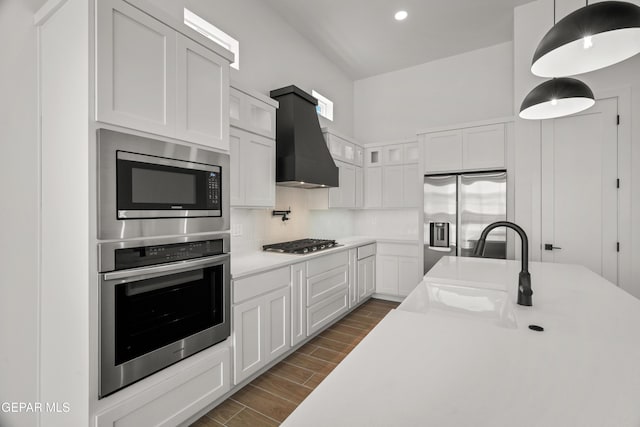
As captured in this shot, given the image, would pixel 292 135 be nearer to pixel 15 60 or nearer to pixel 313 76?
pixel 313 76

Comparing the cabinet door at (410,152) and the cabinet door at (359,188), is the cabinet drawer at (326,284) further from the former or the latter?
the cabinet door at (410,152)

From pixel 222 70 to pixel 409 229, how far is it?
12.3 ft

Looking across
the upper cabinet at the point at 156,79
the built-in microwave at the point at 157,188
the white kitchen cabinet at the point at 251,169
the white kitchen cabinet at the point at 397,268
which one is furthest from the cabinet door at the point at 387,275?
the upper cabinet at the point at 156,79

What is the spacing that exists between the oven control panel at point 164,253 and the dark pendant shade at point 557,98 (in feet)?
7.62

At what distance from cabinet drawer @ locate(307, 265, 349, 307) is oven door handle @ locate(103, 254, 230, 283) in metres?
1.28

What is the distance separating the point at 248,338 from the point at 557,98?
267cm

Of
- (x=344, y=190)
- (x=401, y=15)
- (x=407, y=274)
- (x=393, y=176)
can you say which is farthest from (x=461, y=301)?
(x=401, y=15)

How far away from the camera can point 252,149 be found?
8.60ft

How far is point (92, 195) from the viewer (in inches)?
52.1

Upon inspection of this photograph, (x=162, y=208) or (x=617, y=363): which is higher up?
(x=162, y=208)

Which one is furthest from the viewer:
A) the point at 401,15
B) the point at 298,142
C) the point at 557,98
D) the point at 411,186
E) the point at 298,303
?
the point at 411,186

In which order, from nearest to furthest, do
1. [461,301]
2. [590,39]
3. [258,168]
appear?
[590,39], [461,301], [258,168]

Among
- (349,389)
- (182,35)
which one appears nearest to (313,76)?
(182,35)

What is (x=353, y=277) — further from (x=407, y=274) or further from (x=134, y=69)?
(x=134, y=69)
